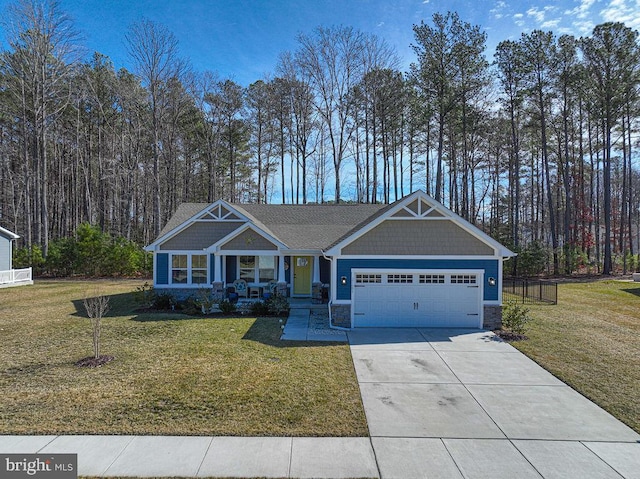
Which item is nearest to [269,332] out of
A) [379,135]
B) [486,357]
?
[486,357]

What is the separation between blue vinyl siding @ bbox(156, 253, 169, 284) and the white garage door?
9.45 meters

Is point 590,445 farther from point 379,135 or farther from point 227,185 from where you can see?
point 227,185

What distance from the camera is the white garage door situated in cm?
1127

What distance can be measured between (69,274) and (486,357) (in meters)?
26.6

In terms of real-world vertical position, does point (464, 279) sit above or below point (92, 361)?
above

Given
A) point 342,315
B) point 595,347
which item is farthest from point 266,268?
point 595,347

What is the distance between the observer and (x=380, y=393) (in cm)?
645

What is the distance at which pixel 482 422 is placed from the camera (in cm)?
548

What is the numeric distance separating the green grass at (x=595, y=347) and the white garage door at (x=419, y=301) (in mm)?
1975

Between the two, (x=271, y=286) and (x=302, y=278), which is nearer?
(x=271, y=286)

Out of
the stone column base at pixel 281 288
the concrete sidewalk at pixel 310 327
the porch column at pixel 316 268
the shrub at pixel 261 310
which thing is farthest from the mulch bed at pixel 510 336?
the stone column base at pixel 281 288

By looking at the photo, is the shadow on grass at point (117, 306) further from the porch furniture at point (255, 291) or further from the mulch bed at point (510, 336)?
the mulch bed at point (510, 336)

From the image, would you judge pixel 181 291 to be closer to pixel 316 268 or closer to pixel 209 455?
pixel 316 268

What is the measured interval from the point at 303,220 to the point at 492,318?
10807 millimetres
